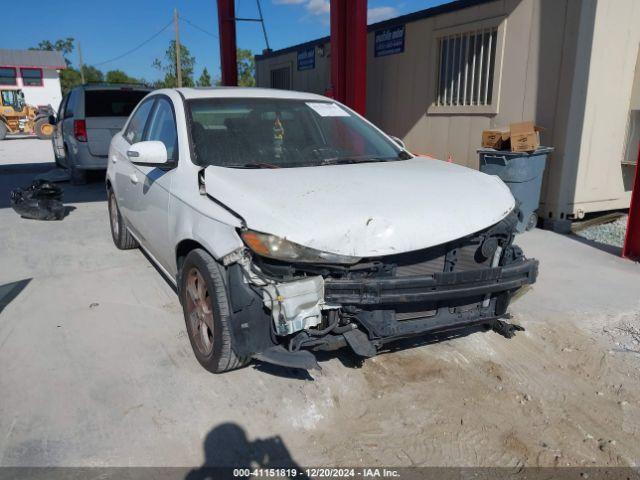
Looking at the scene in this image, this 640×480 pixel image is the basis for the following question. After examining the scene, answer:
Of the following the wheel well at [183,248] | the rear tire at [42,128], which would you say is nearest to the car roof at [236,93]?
the wheel well at [183,248]

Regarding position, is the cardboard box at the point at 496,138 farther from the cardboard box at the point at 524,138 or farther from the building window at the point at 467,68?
the building window at the point at 467,68

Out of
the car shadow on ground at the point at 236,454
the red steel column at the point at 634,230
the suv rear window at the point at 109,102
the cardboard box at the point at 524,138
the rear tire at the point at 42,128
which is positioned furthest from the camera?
the rear tire at the point at 42,128

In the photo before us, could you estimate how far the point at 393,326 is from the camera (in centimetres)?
283

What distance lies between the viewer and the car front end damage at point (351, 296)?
262cm

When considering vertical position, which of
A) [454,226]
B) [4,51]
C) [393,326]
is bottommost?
[393,326]

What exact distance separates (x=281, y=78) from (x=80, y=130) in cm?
590

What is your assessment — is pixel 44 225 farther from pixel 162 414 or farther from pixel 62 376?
pixel 162 414

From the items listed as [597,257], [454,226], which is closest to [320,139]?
[454,226]

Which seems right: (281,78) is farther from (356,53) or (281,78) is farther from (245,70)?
(245,70)

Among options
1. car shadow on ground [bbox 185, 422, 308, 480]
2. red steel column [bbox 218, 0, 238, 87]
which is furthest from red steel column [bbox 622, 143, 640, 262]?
red steel column [bbox 218, 0, 238, 87]

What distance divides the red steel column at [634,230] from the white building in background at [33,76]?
47405 millimetres

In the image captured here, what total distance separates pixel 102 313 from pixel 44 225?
11.7 ft

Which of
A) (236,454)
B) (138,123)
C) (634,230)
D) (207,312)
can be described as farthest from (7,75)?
(236,454)

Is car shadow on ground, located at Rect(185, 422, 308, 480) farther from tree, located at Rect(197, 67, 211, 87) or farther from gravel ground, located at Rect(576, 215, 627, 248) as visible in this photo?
tree, located at Rect(197, 67, 211, 87)
